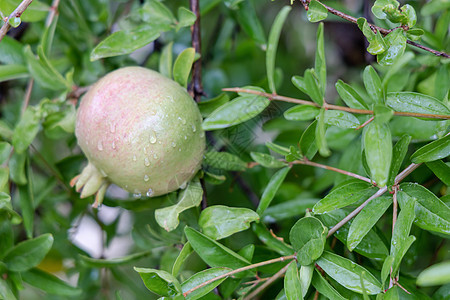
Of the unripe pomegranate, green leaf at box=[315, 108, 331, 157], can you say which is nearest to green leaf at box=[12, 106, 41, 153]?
the unripe pomegranate

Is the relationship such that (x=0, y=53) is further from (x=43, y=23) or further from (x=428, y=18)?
(x=428, y=18)

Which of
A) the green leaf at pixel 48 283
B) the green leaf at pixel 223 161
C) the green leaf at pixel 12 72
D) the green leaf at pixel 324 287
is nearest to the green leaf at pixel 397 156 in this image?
the green leaf at pixel 324 287

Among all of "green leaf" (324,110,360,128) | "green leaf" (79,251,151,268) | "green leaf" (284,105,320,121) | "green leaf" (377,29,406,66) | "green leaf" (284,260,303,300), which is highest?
"green leaf" (377,29,406,66)

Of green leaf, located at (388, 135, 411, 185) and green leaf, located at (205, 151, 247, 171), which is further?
green leaf, located at (205, 151, 247, 171)

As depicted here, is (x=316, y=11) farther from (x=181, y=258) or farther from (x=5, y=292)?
(x=5, y=292)

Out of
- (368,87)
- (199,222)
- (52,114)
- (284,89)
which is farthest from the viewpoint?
(284,89)

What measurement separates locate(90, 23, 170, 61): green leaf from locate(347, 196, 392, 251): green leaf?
1.28ft

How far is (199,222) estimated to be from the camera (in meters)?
0.62

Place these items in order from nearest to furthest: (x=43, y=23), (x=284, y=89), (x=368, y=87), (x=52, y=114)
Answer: (x=368, y=87) → (x=52, y=114) → (x=43, y=23) → (x=284, y=89)

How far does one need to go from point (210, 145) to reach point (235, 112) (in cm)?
11

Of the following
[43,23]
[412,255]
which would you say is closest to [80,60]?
[43,23]

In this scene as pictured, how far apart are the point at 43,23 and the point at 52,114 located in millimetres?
218

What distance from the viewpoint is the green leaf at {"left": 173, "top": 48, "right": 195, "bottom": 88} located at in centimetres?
66

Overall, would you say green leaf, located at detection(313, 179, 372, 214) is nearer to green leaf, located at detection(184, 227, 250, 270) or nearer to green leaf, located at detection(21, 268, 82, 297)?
green leaf, located at detection(184, 227, 250, 270)
